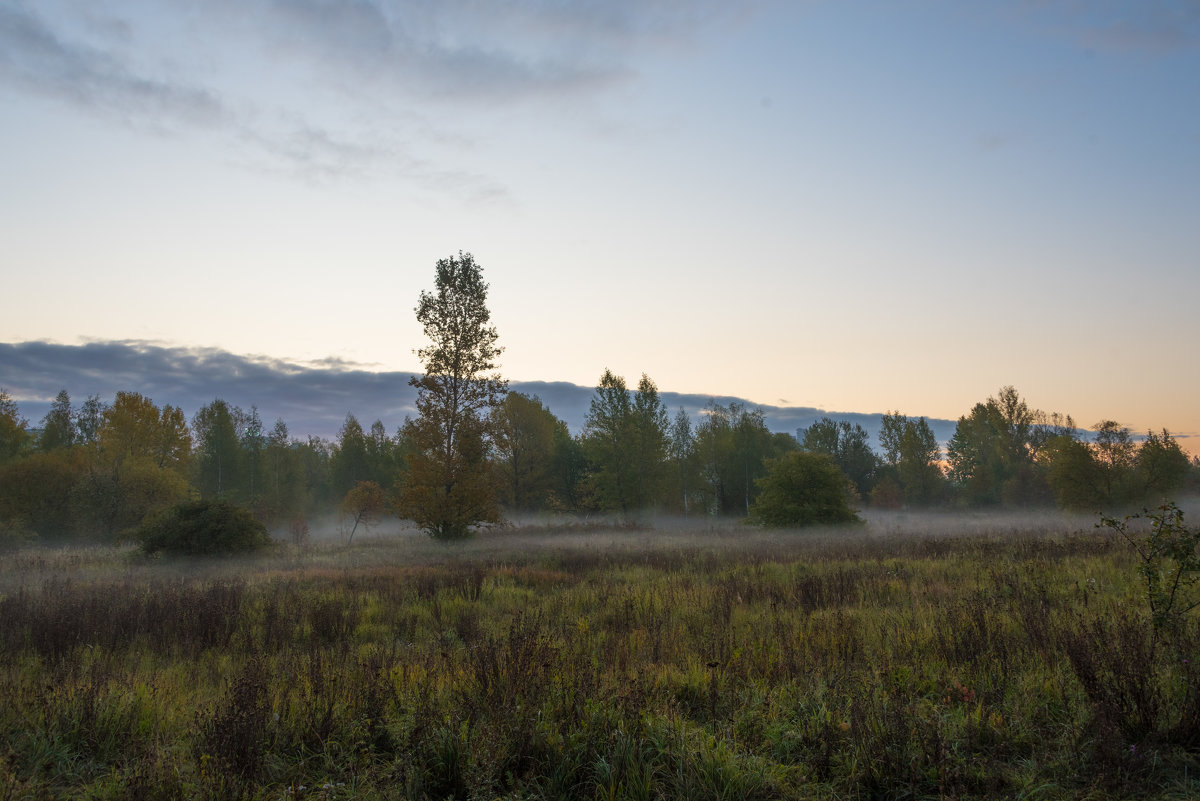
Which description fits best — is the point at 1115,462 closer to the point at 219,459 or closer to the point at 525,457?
the point at 525,457

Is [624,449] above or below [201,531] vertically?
above

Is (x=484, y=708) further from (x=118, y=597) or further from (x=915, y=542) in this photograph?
(x=915, y=542)

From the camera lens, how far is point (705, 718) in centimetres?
489

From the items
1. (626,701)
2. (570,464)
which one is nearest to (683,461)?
(570,464)

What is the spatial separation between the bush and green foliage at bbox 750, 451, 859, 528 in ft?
73.9

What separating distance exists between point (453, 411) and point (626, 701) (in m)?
23.1

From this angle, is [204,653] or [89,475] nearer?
[204,653]

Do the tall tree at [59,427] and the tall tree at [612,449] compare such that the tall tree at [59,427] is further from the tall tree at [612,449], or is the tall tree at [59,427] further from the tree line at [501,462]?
the tall tree at [612,449]

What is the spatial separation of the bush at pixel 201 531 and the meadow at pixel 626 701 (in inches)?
450

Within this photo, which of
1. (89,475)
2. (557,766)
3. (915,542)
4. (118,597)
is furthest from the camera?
(89,475)

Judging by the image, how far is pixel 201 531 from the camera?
68.0ft

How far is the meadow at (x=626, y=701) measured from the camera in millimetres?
3799

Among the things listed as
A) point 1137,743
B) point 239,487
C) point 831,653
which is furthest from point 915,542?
point 239,487

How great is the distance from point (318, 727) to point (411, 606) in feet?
21.9
